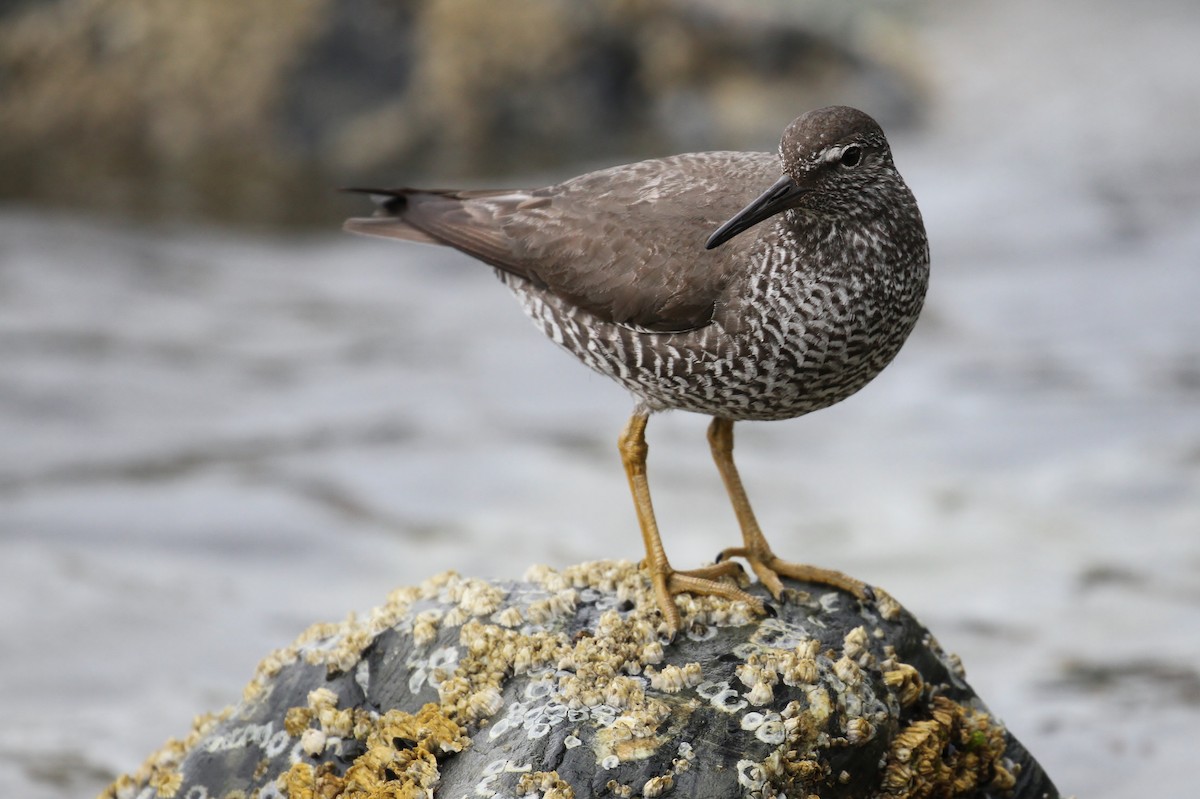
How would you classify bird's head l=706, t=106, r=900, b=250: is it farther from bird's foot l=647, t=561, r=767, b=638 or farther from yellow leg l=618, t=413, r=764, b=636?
bird's foot l=647, t=561, r=767, b=638

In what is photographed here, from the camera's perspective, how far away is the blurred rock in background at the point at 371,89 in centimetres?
1811

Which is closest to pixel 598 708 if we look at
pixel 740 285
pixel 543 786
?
pixel 543 786

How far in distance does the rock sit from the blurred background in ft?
8.43

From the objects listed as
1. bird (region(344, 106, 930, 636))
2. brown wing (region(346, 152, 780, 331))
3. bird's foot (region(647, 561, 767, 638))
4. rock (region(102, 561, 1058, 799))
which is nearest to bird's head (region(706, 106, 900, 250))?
bird (region(344, 106, 930, 636))

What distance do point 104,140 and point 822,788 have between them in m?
15.9

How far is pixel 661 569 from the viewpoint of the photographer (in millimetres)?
5719

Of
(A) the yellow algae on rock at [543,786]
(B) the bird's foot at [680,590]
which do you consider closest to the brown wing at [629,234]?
(B) the bird's foot at [680,590]

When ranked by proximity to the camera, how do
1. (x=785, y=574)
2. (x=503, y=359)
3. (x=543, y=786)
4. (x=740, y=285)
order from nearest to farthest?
(x=543, y=786) → (x=740, y=285) → (x=785, y=574) → (x=503, y=359)

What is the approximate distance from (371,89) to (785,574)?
1353 cm

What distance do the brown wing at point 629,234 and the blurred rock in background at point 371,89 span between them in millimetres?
11276

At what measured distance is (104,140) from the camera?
1847cm

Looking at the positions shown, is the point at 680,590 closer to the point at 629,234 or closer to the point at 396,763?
the point at 396,763

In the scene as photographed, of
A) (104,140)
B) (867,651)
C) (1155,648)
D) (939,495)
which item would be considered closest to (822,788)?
(867,651)

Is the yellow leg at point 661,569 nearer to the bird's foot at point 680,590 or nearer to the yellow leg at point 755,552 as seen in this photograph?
the bird's foot at point 680,590
